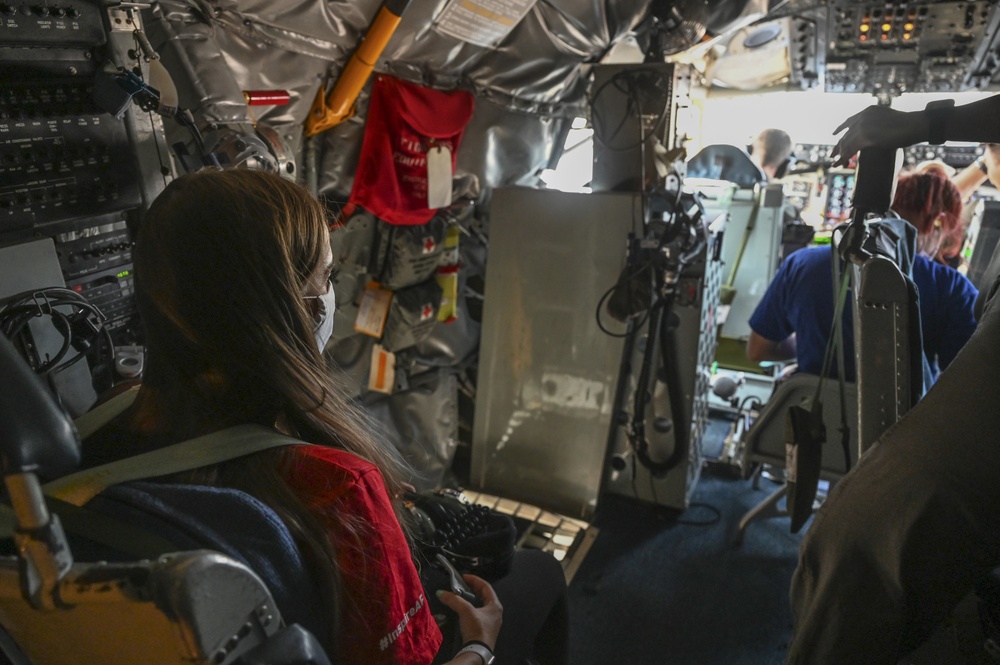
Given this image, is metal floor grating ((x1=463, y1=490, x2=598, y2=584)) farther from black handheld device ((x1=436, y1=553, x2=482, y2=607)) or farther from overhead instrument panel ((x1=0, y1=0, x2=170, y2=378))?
overhead instrument panel ((x1=0, y1=0, x2=170, y2=378))

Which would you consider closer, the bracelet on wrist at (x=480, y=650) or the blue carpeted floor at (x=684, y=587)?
the bracelet on wrist at (x=480, y=650)

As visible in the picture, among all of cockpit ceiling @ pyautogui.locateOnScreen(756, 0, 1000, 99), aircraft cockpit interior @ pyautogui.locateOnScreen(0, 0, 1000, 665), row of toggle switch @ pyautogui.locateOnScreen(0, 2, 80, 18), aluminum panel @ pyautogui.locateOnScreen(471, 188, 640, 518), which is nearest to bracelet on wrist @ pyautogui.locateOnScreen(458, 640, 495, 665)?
aircraft cockpit interior @ pyautogui.locateOnScreen(0, 0, 1000, 665)

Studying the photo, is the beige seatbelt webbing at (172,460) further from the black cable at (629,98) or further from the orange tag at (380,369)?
the black cable at (629,98)

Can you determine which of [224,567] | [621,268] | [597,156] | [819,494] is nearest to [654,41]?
[597,156]

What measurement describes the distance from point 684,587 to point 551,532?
2.18 feet

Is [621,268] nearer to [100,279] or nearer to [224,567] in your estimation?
[100,279]

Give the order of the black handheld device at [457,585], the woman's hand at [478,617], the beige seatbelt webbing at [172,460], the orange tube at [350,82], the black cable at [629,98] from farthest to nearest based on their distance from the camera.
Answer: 1. the black cable at [629,98]
2. the orange tube at [350,82]
3. the black handheld device at [457,585]
4. the woman's hand at [478,617]
5. the beige seatbelt webbing at [172,460]

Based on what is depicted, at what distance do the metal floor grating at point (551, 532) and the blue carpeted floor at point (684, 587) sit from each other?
2.1 inches

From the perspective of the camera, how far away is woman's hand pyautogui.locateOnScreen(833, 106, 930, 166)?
5.46ft

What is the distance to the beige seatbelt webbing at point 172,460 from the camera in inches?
32.4

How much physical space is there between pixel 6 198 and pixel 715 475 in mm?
3619

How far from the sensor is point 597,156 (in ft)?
10.3

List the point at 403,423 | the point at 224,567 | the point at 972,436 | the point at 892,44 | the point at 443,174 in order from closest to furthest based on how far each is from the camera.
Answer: the point at 224,567
the point at 972,436
the point at 443,174
the point at 403,423
the point at 892,44

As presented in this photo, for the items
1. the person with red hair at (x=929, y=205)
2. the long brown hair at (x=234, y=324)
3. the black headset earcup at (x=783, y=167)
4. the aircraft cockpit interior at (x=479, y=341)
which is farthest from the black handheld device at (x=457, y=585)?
the black headset earcup at (x=783, y=167)
